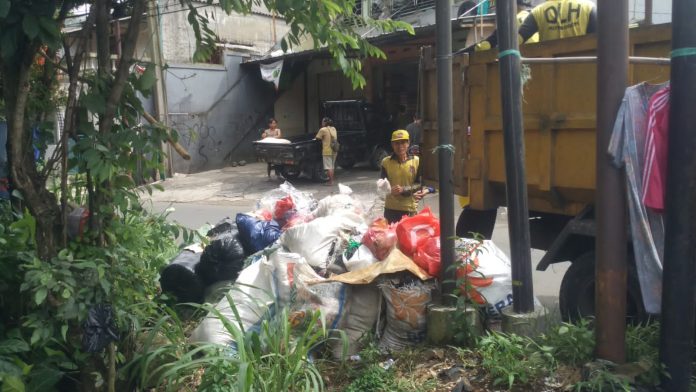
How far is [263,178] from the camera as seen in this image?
18.5m

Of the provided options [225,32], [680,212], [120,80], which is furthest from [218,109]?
[680,212]

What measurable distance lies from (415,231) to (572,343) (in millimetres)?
1417

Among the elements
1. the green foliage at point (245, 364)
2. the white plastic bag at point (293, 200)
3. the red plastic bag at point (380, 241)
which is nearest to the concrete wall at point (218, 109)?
the white plastic bag at point (293, 200)

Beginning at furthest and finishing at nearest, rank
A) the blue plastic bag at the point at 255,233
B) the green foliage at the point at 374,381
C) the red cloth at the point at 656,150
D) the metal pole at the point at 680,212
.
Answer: the blue plastic bag at the point at 255,233 < the green foliage at the point at 374,381 < the red cloth at the point at 656,150 < the metal pole at the point at 680,212

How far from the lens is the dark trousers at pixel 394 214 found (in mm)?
5994

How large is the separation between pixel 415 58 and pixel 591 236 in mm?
14935

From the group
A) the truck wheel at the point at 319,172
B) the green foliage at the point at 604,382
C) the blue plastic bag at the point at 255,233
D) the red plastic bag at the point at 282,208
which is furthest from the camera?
the truck wheel at the point at 319,172

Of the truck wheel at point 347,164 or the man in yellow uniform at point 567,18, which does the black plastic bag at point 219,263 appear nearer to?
the man in yellow uniform at point 567,18

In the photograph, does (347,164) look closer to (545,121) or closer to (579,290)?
(545,121)

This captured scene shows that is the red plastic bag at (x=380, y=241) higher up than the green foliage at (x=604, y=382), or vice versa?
the red plastic bag at (x=380, y=241)

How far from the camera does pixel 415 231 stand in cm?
452

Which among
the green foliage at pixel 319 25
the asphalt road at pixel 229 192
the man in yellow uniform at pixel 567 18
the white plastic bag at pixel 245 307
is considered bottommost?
the asphalt road at pixel 229 192

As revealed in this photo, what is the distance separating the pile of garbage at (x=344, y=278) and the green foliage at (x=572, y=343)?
1.65ft

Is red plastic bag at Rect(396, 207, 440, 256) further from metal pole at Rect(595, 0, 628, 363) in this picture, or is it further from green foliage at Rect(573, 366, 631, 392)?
green foliage at Rect(573, 366, 631, 392)
